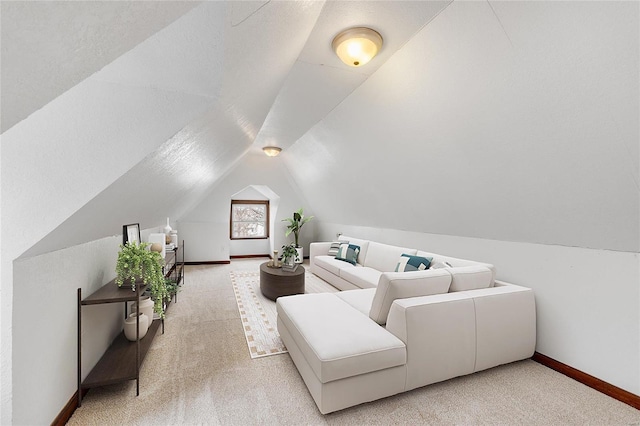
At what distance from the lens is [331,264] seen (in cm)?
499

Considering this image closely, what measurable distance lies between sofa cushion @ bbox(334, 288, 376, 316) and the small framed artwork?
2.13 meters

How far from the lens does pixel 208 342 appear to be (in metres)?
2.86

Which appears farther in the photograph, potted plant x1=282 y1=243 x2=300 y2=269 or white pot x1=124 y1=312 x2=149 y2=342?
potted plant x1=282 y1=243 x2=300 y2=269

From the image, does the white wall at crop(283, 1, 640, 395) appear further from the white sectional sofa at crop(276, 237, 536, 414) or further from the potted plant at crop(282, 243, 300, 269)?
the potted plant at crop(282, 243, 300, 269)

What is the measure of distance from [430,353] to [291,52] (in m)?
2.38

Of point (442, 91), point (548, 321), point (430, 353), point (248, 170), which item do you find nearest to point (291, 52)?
point (442, 91)

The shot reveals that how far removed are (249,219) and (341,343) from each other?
21.5 ft

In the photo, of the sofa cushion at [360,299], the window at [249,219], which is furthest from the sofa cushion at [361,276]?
the window at [249,219]

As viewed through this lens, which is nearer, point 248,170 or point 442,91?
point 442,91

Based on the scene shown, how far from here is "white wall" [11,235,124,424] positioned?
1421 millimetres

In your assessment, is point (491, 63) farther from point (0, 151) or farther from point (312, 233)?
point (312, 233)

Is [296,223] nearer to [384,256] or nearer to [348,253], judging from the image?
[348,253]

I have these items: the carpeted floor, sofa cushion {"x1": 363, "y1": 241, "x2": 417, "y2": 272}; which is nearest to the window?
sofa cushion {"x1": 363, "y1": 241, "x2": 417, "y2": 272}

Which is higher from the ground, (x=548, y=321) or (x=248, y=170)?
(x=248, y=170)
